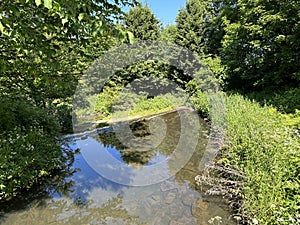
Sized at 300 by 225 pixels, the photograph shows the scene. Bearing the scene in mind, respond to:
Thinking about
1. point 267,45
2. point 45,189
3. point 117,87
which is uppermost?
point 267,45

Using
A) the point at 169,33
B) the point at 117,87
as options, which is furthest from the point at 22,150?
the point at 169,33

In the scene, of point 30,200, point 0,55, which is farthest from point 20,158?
point 0,55

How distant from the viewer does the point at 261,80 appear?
1005cm

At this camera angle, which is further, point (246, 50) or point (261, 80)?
point (246, 50)

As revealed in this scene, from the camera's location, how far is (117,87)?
14094mm

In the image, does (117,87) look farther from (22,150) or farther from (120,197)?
(120,197)

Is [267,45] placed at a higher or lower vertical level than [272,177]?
higher

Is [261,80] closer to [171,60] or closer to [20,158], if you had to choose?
[171,60]

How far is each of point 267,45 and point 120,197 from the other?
314 inches

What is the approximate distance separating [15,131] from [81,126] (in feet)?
21.1

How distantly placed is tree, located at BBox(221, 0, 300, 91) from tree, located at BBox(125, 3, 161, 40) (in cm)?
603

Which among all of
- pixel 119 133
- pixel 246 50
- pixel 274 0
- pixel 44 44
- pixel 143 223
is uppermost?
pixel 274 0

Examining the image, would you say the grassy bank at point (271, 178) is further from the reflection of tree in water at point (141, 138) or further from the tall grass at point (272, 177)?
the reflection of tree in water at point (141, 138)

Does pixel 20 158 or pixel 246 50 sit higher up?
pixel 246 50
